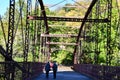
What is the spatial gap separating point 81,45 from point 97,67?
32.4m

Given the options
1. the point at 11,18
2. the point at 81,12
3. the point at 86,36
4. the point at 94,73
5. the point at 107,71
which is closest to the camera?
the point at 11,18

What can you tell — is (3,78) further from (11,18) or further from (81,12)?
(81,12)

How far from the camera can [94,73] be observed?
29.2 metres

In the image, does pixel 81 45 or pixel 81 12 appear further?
pixel 81 12

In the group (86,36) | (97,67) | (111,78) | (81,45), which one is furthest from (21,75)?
(81,45)

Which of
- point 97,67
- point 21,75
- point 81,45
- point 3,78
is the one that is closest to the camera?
point 3,78

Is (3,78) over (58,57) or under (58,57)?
over

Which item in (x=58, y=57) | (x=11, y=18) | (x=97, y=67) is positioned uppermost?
(x=11, y=18)

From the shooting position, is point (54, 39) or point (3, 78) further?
point (54, 39)

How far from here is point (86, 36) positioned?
54.9 metres

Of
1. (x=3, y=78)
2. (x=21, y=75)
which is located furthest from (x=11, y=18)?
(x=3, y=78)

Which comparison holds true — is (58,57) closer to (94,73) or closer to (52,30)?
(52,30)

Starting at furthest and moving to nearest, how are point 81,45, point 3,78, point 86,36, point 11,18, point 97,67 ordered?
point 81,45
point 86,36
point 97,67
point 11,18
point 3,78

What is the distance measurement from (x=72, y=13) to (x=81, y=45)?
19.5 metres
